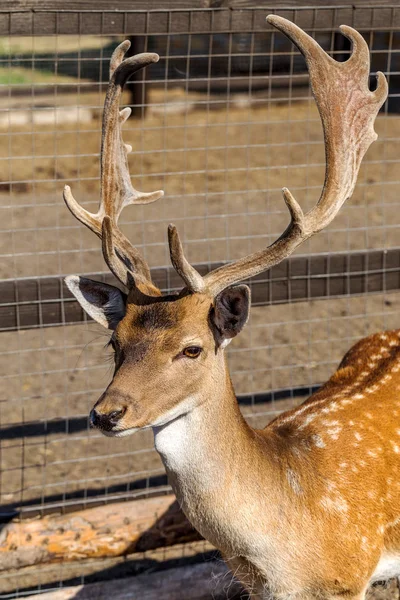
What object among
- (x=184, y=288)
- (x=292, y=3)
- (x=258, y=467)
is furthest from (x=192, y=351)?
(x=292, y=3)

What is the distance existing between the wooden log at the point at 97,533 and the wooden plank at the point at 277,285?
2.99ft

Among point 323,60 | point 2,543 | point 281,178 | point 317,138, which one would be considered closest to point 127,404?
point 323,60

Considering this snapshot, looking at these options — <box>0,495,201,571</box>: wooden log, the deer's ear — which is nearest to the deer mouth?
the deer's ear

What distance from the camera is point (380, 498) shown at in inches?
130

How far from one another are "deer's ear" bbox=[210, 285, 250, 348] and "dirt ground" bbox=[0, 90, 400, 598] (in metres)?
1.11

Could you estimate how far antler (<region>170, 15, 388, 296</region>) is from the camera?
3021mm

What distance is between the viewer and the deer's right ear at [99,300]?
126 inches

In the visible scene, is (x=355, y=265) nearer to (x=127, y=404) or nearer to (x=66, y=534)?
(x=66, y=534)

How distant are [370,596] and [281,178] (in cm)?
697

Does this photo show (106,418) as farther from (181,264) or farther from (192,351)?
(181,264)

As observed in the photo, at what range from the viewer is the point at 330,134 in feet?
10.4

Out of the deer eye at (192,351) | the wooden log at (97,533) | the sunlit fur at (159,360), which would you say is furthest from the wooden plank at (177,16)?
the wooden log at (97,533)

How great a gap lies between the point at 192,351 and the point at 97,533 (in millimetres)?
1610

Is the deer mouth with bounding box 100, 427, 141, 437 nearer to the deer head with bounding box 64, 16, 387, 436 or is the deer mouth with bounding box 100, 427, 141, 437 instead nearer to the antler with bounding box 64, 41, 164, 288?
the deer head with bounding box 64, 16, 387, 436
